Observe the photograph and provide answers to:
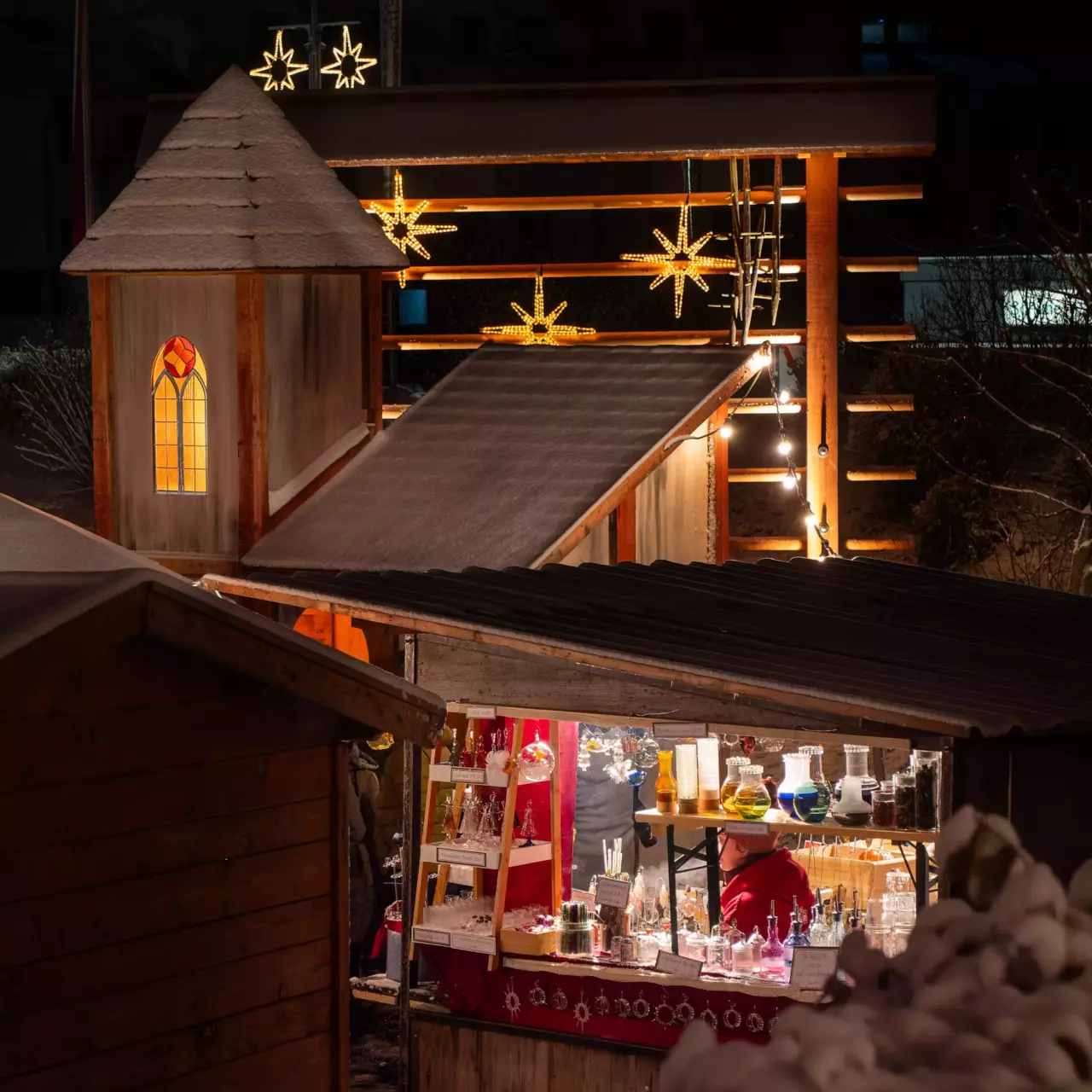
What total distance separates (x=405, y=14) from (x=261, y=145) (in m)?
27.9

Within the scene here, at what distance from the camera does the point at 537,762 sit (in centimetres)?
993

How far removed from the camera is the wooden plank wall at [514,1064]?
30.9ft

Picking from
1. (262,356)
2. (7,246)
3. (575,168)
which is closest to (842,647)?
(262,356)

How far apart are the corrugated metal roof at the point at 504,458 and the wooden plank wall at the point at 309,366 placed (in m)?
0.57

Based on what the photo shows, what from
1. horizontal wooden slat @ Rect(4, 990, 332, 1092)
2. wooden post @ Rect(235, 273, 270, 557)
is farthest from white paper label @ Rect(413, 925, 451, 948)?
wooden post @ Rect(235, 273, 270, 557)

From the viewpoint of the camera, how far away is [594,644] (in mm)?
8523

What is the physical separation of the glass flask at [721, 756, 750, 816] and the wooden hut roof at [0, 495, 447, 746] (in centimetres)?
260

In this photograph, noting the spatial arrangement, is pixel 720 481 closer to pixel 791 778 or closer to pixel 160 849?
A: pixel 791 778

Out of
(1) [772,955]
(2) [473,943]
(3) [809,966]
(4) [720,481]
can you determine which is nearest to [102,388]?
(4) [720,481]

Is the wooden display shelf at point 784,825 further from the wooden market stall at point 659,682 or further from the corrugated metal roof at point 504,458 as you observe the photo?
the corrugated metal roof at point 504,458

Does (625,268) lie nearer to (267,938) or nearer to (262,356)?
(262,356)

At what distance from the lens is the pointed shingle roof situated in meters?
15.2

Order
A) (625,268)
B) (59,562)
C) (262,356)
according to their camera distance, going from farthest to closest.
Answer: (625,268), (262,356), (59,562)

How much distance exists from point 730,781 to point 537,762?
112 centimetres
